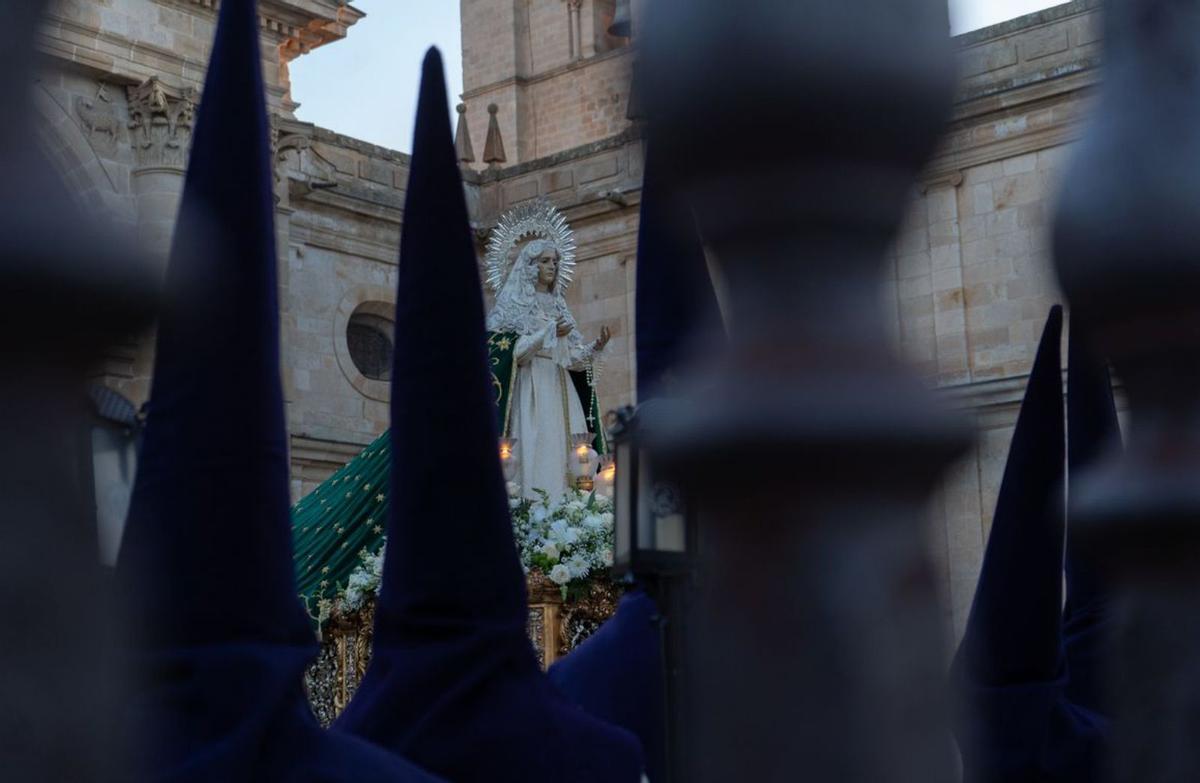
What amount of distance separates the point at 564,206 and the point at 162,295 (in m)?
16.2

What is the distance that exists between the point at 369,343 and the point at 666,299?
15.1 m

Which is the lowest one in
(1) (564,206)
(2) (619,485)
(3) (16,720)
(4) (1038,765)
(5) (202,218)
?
(4) (1038,765)

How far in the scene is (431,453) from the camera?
2.29 meters

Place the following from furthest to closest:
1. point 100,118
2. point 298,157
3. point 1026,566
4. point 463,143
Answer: point 463,143
point 298,157
point 100,118
point 1026,566

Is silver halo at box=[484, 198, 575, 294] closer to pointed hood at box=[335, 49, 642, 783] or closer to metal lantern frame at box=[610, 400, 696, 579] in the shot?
pointed hood at box=[335, 49, 642, 783]

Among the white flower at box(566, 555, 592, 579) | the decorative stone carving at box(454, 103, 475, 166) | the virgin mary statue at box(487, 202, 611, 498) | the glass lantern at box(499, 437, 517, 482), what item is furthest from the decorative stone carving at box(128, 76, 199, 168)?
the white flower at box(566, 555, 592, 579)

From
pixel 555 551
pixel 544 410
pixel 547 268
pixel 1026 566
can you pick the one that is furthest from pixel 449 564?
pixel 547 268

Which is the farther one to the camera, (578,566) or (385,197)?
(385,197)

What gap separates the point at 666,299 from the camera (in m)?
2.39

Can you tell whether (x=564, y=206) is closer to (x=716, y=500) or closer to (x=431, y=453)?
(x=431, y=453)

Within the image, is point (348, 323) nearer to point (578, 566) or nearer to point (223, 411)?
point (578, 566)

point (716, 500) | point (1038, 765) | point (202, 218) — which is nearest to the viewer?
point (716, 500)

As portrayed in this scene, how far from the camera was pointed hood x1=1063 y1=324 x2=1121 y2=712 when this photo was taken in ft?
8.98

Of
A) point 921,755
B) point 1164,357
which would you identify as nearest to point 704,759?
point 921,755
